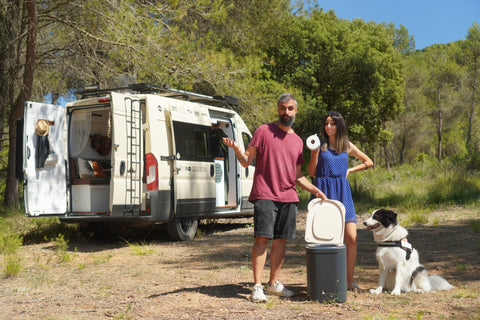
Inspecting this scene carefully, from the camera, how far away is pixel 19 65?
12.7m

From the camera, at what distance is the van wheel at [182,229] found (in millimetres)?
9375

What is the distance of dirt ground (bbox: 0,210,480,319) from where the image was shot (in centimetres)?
468

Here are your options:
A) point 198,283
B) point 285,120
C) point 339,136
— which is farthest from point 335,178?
point 198,283

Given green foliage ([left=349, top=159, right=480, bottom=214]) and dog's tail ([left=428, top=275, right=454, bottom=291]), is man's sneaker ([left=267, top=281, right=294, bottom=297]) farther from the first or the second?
green foliage ([left=349, top=159, right=480, bottom=214])

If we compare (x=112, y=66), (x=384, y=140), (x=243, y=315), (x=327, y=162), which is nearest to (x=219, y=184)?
(x=112, y=66)

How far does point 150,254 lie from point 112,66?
645 cm

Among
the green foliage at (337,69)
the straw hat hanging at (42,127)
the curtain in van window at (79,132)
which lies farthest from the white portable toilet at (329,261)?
the green foliage at (337,69)

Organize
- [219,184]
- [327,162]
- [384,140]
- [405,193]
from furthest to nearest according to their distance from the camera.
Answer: [384,140] → [405,193] → [219,184] → [327,162]

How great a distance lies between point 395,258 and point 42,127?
19.7ft

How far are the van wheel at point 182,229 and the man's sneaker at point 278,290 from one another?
4366mm

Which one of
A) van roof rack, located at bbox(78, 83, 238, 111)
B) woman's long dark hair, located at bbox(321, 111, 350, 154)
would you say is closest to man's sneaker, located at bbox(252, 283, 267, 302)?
woman's long dark hair, located at bbox(321, 111, 350, 154)

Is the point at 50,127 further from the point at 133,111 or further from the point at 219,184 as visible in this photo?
the point at 219,184

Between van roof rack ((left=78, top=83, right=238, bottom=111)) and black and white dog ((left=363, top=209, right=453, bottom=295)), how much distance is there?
4.96 m

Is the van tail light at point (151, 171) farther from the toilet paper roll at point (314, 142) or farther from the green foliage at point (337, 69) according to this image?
the green foliage at point (337, 69)
